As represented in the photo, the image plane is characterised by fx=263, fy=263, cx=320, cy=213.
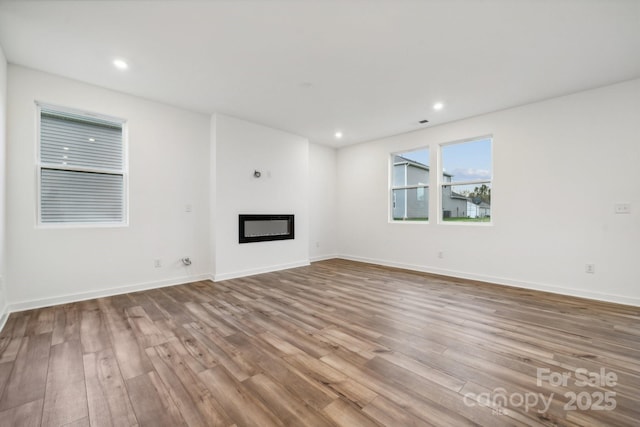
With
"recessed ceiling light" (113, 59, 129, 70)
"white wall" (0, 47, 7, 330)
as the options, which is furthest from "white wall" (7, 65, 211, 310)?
"recessed ceiling light" (113, 59, 129, 70)

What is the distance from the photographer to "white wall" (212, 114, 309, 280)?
443 centimetres

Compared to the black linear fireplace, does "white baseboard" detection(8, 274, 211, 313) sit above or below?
below

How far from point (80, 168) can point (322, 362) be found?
153 inches

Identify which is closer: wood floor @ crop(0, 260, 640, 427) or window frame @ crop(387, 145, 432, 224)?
wood floor @ crop(0, 260, 640, 427)

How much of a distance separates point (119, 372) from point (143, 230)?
8.16 ft

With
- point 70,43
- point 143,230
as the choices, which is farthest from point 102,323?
point 70,43

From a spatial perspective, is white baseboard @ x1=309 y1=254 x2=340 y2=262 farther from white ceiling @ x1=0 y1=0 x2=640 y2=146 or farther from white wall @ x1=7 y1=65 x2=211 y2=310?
white ceiling @ x1=0 y1=0 x2=640 y2=146

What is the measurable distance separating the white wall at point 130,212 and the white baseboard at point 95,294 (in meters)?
0.01

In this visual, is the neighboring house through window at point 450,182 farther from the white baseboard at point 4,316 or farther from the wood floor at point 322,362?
the white baseboard at point 4,316

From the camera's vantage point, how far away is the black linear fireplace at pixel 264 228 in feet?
15.3

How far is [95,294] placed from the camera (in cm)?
343

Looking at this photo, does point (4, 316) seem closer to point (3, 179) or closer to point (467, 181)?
point (3, 179)

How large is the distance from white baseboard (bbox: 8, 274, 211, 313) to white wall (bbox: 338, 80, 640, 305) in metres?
4.28

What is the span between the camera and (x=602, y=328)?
2.52 m
